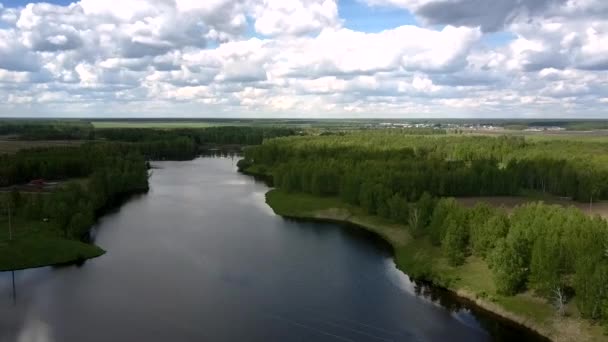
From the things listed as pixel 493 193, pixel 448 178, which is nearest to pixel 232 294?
pixel 448 178

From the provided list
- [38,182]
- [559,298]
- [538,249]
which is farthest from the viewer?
[38,182]

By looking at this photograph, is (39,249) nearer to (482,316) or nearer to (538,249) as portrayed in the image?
(482,316)

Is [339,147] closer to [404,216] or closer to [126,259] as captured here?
[404,216]

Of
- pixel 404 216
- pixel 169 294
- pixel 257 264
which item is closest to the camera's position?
pixel 169 294

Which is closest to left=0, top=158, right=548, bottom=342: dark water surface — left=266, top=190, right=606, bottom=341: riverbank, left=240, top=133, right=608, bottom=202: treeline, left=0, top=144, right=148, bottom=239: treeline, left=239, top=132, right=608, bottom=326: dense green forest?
left=266, top=190, right=606, bottom=341: riverbank

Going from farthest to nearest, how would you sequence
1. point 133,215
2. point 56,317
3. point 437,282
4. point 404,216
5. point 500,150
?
point 500,150 → point 133,215 → point 404,216 → point 437,282 → point 56,317

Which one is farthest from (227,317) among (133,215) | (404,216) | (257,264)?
(133,215)

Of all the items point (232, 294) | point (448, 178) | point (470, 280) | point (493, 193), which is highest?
point (448, 178)
